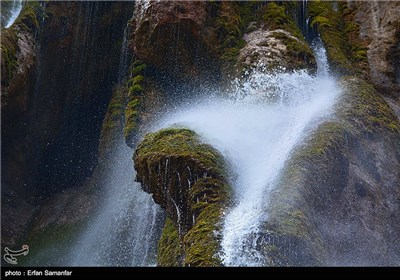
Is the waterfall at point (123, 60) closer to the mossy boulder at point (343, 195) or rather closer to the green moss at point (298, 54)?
the green moss at point (298, 54)

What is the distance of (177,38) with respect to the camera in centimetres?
1543

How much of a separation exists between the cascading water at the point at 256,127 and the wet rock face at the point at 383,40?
1668 mm

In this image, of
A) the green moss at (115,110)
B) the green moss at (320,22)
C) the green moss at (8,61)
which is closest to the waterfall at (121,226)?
the green moss at (115,110)

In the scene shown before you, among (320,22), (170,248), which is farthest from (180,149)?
(320,22)

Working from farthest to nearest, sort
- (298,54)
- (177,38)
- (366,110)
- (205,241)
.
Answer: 1. (177,38)
2. (298,54)
3. (366,110)
4. (205,241)

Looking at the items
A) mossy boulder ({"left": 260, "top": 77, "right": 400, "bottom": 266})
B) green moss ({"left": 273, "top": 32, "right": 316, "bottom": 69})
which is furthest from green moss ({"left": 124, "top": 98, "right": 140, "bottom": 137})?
mossy boulder ({"left": 260, "top": 77, "right": 400, "bottom": 266})

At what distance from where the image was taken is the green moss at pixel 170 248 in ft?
30.7

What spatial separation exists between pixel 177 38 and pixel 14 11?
525cm

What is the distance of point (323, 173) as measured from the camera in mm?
10148

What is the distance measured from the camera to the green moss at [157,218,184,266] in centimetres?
935

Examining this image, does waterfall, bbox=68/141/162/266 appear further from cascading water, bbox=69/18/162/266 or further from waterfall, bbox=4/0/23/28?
waterfall, bbox=4/0/23/28

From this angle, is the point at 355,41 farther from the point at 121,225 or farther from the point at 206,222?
the point at 206,222

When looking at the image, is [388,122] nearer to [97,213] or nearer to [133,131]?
[133,131]

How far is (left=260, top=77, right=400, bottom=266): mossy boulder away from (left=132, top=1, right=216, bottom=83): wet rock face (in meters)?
4.42
